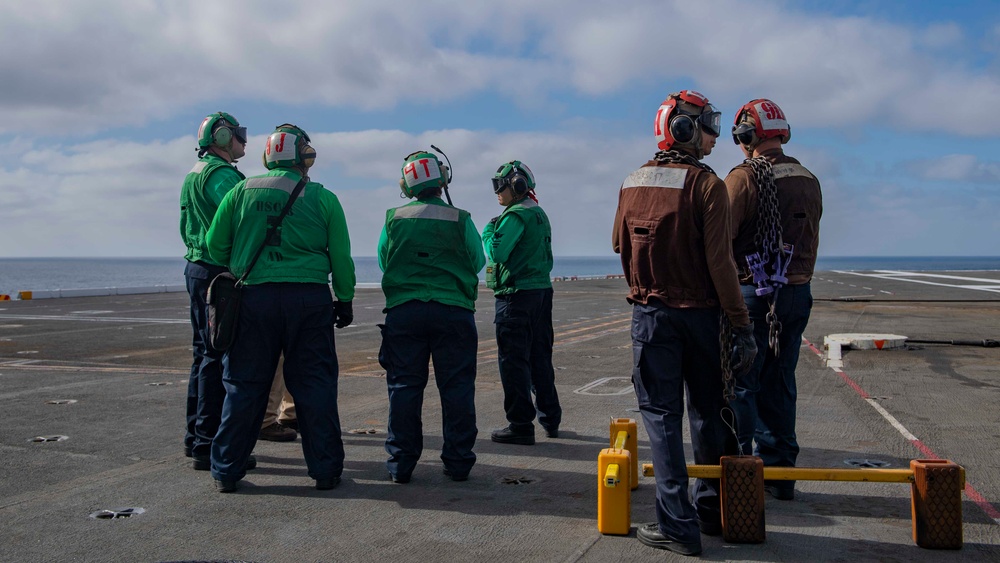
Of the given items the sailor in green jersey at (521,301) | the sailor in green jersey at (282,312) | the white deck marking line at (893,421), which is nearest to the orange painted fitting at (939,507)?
the white deck marking line at (893,421)

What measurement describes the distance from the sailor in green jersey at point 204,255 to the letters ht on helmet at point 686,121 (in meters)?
3.18

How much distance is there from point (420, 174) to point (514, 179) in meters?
1.26

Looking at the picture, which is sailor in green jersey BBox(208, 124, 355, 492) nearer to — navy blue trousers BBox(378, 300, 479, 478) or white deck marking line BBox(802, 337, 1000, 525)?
navy blue trousers BBox(378, 300, 479, 478)

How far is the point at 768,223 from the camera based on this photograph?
489 centimetres

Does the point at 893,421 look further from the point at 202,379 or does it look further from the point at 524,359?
the point at 202,379

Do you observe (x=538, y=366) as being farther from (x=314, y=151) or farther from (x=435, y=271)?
(x=314, y=151)

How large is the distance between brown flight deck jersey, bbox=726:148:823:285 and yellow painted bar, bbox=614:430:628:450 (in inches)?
45.6

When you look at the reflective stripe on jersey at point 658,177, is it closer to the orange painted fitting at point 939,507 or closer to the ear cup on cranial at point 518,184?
the orange painted fitting at point 939,507

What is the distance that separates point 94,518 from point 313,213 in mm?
2127

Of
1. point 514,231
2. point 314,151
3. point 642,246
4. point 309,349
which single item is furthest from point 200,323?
point 642,246

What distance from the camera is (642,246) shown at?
4141 mm

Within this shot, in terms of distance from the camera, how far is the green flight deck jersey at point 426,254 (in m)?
5.36

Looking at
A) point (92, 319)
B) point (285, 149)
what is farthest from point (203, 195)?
point (92, 319)

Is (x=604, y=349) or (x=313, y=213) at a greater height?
(x=313, y=213)
